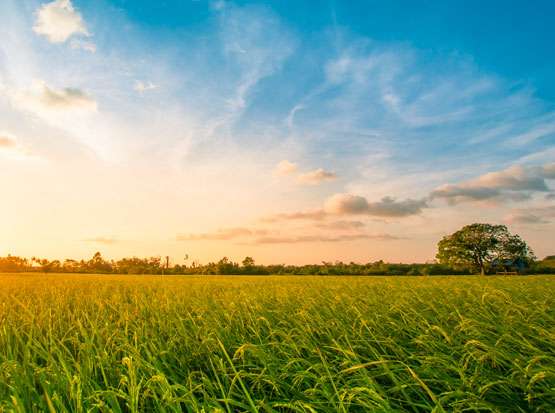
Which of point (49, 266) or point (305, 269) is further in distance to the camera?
point (49, 266)

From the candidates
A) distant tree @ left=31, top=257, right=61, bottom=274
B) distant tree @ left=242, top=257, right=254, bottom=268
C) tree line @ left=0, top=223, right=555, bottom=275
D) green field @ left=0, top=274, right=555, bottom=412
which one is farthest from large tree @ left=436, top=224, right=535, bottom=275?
distant tree @ left=31, top=257, right=61, bottom=274

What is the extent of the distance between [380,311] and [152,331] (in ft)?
10.3

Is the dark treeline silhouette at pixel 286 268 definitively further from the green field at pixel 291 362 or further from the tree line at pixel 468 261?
the green field at pixel 291 362

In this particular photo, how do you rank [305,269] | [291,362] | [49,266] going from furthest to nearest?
[49,266], [305,269], [291,362]

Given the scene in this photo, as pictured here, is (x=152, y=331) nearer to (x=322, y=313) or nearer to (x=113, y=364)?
(x=113, y=364)

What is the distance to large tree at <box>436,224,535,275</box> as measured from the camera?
51.8 meters

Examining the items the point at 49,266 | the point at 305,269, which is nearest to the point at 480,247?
the point at 305,269

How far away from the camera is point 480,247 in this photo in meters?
52.6

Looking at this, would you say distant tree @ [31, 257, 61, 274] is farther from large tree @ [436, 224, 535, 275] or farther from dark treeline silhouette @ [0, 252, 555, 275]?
large tree @ [436, 224, 535, 275]

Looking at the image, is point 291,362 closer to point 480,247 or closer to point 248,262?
point 248,262

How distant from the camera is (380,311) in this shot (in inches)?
175

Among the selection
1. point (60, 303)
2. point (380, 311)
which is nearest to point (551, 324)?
point (380, 311)

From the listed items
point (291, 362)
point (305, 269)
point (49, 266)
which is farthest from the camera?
point (49, 266)

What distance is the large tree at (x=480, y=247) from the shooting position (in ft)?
170
